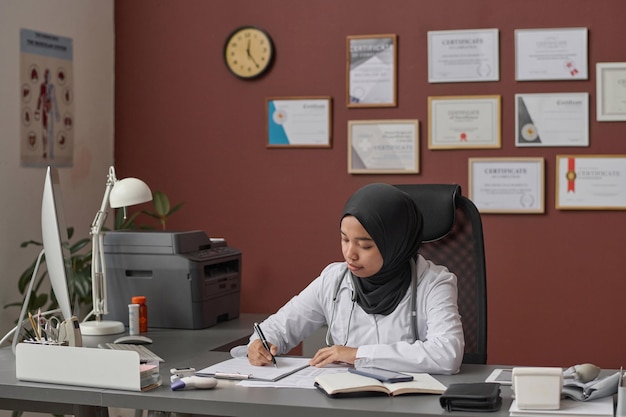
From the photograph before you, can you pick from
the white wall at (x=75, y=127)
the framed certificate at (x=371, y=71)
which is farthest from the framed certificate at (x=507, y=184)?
the white wall at (x=75, y=127)

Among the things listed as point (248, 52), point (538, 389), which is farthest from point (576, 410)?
point (248, 52)

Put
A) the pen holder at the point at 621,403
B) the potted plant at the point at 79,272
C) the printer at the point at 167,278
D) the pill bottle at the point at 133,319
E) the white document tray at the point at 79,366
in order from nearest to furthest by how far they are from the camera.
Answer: the pen holder at the point at 621,403, the white document tray at the point at 79,366, the pill bottle at the point at 133,319, the printer at the point at 167,278, the potted plant at the point at 79,272

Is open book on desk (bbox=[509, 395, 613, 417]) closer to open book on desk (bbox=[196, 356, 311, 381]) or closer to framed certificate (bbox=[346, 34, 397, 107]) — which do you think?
open book on desk (bbox=[196, 356, 311, 381])

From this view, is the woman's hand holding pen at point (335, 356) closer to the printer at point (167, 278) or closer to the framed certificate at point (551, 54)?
the printer at point (167, 278)

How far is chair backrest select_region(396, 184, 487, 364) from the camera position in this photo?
9.85ft

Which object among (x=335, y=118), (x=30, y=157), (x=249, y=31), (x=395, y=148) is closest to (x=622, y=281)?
(x=395, y=148)

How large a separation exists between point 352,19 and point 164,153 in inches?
45.1

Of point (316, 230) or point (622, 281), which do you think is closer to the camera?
point (622, 281)

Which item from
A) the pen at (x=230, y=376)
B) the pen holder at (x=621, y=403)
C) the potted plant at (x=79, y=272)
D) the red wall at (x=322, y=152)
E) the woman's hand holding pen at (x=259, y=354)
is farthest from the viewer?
the red wall at (x=322, y=152)

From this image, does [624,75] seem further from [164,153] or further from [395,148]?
[164,153]

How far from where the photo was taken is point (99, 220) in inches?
126

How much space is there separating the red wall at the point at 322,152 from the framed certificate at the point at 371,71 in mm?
43

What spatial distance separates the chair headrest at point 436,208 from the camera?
3004 mm

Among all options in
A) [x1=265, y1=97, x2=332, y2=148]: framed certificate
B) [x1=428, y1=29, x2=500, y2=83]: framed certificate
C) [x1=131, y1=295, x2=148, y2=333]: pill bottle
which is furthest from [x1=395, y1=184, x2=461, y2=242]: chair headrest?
[x1=265, y1=97, x2=332, y2=148]: framed certificate
